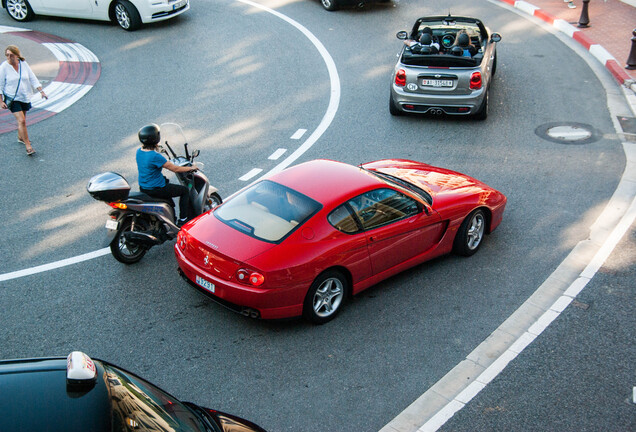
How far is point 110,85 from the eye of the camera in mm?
13750

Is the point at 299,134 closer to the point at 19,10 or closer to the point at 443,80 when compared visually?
the point at 443,80

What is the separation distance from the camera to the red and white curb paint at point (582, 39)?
13837 mm

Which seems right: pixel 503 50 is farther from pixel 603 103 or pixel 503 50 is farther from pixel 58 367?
pixel 58 367

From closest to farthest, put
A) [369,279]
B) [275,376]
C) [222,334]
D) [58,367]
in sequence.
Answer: [58,367] < [275,376] < [222,334] < [369,279]

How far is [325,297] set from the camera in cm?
641

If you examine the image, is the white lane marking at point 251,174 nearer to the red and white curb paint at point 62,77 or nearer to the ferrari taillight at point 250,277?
the ferrari taillight at point 250,277

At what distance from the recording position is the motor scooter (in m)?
6.91

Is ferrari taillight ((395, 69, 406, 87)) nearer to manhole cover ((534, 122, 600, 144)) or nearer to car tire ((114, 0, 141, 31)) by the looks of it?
manhole cover ((534, 122, 600, 144))

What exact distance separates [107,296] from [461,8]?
50.5ft

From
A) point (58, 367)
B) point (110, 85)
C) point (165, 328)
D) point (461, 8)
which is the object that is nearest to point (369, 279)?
point (165, 328)

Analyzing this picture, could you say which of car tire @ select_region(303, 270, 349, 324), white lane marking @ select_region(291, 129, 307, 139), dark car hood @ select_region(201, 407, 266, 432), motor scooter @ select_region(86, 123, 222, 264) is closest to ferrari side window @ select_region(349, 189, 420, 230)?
car tire @ select_region(303, 270, 349, 324)

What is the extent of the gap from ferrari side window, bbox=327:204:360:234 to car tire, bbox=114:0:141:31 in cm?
1266

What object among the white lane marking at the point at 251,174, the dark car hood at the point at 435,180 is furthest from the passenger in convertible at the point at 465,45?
the white lane marking at the point at 251,174

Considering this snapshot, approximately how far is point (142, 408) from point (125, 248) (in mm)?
4276
